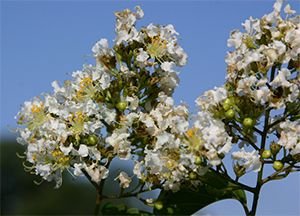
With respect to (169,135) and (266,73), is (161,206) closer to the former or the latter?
(169,135)

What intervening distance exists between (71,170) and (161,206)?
0.36 meters

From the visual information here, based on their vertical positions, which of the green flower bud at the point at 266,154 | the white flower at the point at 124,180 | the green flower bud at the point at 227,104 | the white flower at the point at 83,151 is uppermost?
the green flower bud at the point at 227,104

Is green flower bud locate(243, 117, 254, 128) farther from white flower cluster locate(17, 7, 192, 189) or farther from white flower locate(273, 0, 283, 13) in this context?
white flower locate(273, 0, 283, 13)

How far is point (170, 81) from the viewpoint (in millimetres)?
2945

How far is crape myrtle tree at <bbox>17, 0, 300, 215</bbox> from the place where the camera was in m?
2.69

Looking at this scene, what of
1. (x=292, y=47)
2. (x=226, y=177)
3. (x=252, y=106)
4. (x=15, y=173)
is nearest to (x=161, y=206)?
(x=226, y=177)

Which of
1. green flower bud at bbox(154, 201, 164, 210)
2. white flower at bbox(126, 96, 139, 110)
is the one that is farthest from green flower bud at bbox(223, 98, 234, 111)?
green flower bud at bbox(154, 201, 164, 210)

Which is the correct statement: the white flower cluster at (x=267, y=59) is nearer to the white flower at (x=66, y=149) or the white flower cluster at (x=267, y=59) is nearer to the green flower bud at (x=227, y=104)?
the green flower bud at (x=227, y=104)

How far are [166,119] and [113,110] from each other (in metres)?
0.23

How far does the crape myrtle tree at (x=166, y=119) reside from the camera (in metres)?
2.69

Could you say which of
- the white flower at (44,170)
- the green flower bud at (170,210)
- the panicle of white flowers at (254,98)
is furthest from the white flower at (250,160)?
the white flower at (44,170)

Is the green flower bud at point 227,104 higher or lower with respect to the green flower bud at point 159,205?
higher

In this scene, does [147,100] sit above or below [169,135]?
above

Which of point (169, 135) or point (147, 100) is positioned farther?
point (147, 100)
